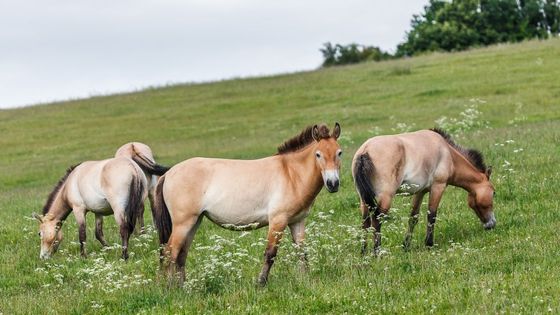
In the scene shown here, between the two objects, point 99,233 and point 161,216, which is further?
point 99,233

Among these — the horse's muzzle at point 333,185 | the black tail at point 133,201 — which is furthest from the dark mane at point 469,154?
the black tail at point 133,201

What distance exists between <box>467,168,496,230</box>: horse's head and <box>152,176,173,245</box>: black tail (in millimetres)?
5236

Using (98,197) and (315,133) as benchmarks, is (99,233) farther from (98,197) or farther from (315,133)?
(315,133)

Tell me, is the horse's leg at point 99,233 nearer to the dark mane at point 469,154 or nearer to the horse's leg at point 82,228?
the horse's leg at point 82,228

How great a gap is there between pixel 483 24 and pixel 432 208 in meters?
66.3

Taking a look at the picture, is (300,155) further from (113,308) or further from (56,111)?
(56,111)

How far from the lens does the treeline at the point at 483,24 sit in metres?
73.2

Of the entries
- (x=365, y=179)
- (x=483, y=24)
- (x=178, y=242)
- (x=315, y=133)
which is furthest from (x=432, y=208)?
(x=483, y=24)

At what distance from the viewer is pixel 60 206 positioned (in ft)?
50.4

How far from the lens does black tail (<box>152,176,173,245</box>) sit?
10.8 m

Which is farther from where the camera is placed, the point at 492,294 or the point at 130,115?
the point at 130,115

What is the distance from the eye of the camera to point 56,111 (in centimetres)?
5200

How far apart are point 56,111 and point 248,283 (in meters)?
44.8

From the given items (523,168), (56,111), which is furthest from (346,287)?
(56,111)
